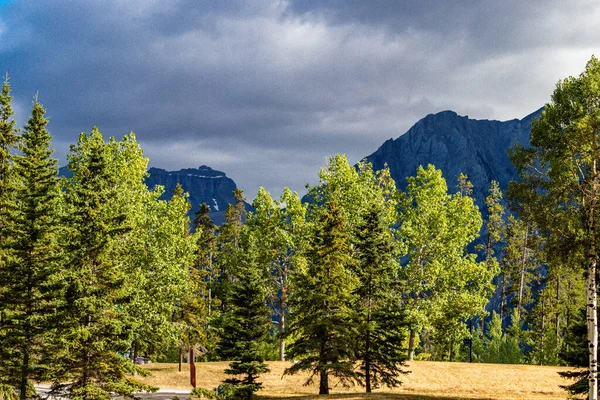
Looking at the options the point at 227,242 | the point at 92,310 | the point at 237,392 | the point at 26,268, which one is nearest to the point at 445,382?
the point at 237,392

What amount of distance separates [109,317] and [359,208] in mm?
23326

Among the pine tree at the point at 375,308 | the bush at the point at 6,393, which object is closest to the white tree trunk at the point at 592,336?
the pine tree at the point at 375,308

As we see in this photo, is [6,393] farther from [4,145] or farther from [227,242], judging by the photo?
[227,242]

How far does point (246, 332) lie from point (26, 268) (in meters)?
13.5

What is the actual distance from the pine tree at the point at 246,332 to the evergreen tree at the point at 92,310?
10319mm

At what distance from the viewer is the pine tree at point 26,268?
2780cm

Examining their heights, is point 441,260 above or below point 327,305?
above

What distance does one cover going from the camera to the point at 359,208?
139ft

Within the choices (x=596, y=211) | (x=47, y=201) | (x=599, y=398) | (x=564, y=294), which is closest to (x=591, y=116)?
(x=596, y=211)

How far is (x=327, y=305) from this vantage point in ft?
103

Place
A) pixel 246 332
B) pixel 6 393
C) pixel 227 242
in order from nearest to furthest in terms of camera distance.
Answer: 1. pixel 6 393
2. pixel 246 332
3. pixel 227 242

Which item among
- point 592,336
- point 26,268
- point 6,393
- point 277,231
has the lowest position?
point 6,393

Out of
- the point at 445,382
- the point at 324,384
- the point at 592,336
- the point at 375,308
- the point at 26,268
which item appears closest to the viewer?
the point at 592,336

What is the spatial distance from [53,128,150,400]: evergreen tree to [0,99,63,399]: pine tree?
3819mm
